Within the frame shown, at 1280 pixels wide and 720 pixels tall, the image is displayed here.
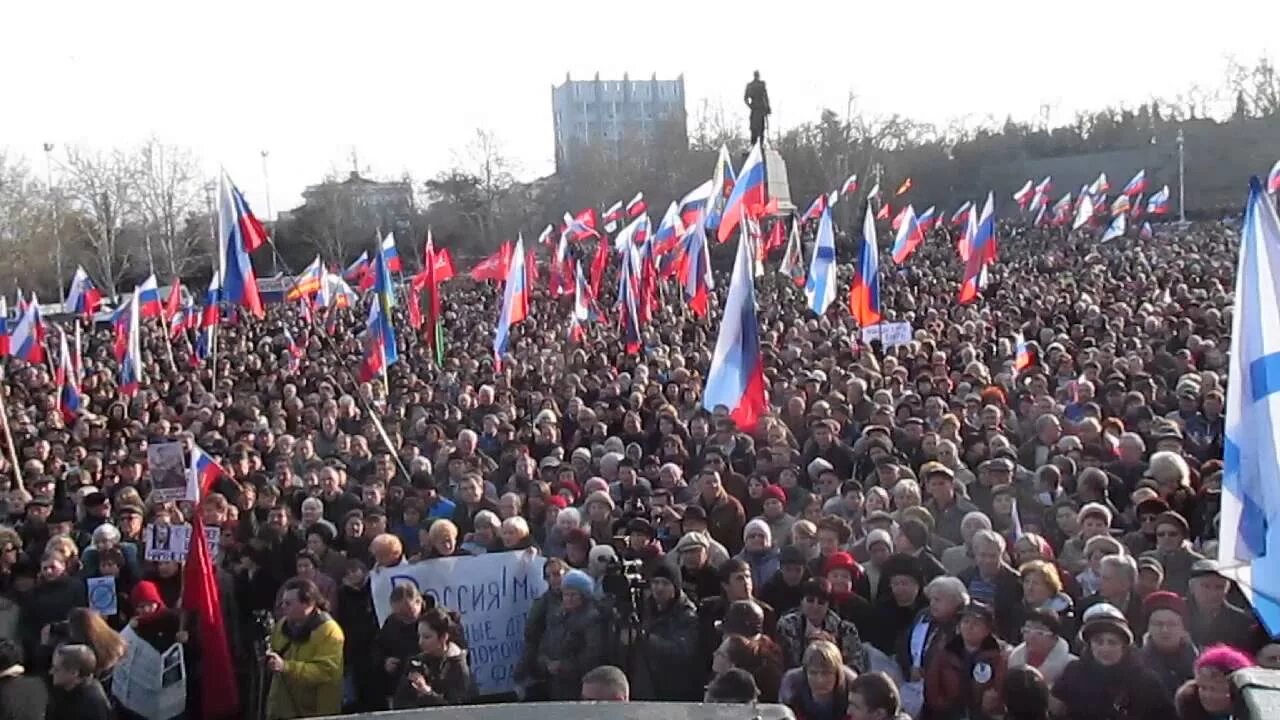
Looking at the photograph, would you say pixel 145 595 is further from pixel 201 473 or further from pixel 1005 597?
pixel 1005 597

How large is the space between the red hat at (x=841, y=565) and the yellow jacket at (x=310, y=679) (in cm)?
218

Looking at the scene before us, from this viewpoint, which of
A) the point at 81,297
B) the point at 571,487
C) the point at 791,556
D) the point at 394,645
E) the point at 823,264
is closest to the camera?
the point at 394,645

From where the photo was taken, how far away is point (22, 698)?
16.6ft

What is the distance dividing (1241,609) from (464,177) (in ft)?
240

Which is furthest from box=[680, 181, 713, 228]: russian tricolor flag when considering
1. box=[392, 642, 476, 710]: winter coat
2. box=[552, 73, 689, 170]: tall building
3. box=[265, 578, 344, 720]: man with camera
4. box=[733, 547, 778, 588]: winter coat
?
box=[552, 73, 689, 170]: tall building

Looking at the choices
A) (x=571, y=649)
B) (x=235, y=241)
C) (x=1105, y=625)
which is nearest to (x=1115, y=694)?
(x=1105, y=625)

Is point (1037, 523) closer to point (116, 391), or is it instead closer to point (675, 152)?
point (116, 391)

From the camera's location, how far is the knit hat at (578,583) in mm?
6145

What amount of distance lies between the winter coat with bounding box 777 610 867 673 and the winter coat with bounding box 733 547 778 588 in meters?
1.04

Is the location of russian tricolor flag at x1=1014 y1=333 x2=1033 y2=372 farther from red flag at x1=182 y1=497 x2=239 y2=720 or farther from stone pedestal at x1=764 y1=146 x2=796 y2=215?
stone pedestal at x1=764 y1=146 x2=796 y2=215

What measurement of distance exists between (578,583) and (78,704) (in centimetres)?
214

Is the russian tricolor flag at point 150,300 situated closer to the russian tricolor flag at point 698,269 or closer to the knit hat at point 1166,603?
the russian tricolor flag at point 698,269

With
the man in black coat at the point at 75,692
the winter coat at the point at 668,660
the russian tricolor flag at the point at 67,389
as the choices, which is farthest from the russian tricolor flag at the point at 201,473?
the russian tricolor flag at the point at 67,389

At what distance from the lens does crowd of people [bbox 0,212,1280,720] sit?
5.16 meters
